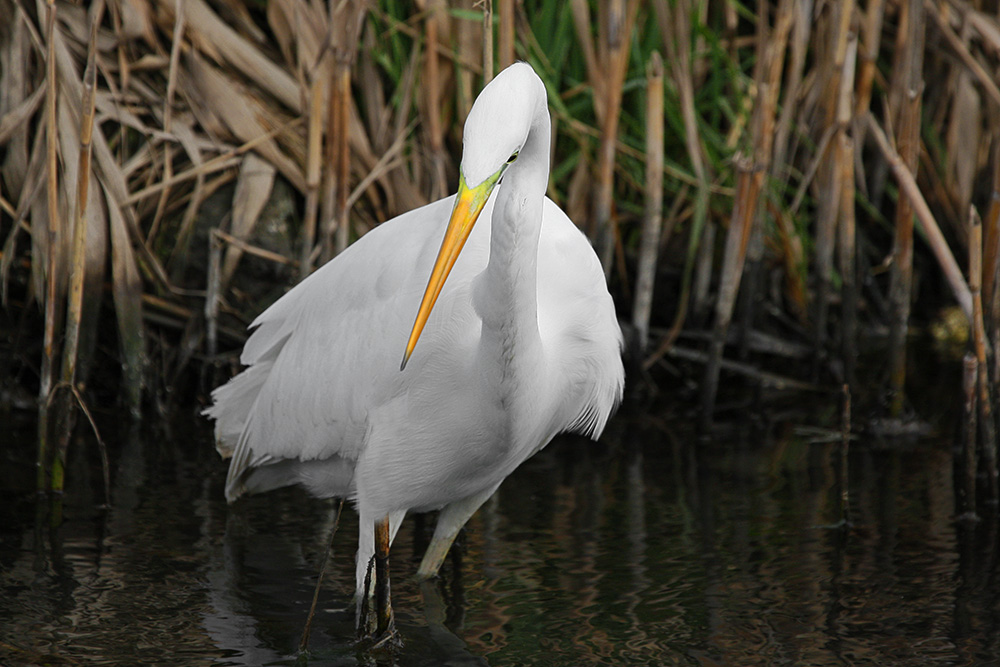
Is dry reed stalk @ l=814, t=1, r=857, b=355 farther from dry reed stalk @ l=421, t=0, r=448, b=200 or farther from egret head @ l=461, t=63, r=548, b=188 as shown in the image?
egret head @ l=461, t=63, r=548, b=188

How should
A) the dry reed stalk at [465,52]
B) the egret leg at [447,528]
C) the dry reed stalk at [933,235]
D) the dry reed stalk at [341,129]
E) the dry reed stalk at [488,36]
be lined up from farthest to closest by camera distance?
the dry reed stalk at [465,52]
the dry reed stalk at [341,129]
the dry reed stalk at [933,235]
the egret leg at [447,528]
the dry reed stalk at [488,36]

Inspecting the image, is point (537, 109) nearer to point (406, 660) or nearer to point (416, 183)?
point (406, 660)

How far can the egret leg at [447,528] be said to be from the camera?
329 centimetres

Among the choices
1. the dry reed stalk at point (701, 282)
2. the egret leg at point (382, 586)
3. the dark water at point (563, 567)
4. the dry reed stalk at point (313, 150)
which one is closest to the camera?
the egret leg at point (382, 586)

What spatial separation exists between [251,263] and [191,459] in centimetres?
109

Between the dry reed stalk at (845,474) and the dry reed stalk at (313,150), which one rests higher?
the dry reed stalk at (313,150)

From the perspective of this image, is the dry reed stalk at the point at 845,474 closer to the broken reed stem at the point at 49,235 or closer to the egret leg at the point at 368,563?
the egret leg at the point at 368,563

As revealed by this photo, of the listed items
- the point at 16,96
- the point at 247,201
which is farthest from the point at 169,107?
the point at 16,96

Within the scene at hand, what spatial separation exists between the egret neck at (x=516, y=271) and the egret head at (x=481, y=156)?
14 cm

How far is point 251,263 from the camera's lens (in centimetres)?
512

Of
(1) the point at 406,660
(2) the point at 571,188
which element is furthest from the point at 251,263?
(1) the point at 406,660

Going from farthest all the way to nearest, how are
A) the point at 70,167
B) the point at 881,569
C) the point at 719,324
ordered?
the point at 719,324, the point at 70,167, the point at 881,569

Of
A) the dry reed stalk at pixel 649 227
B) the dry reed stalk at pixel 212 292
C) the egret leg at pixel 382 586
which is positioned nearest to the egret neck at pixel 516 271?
the egret leg at pixel 382 586

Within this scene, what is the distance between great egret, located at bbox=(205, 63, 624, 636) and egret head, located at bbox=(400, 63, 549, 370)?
0.18 feet
